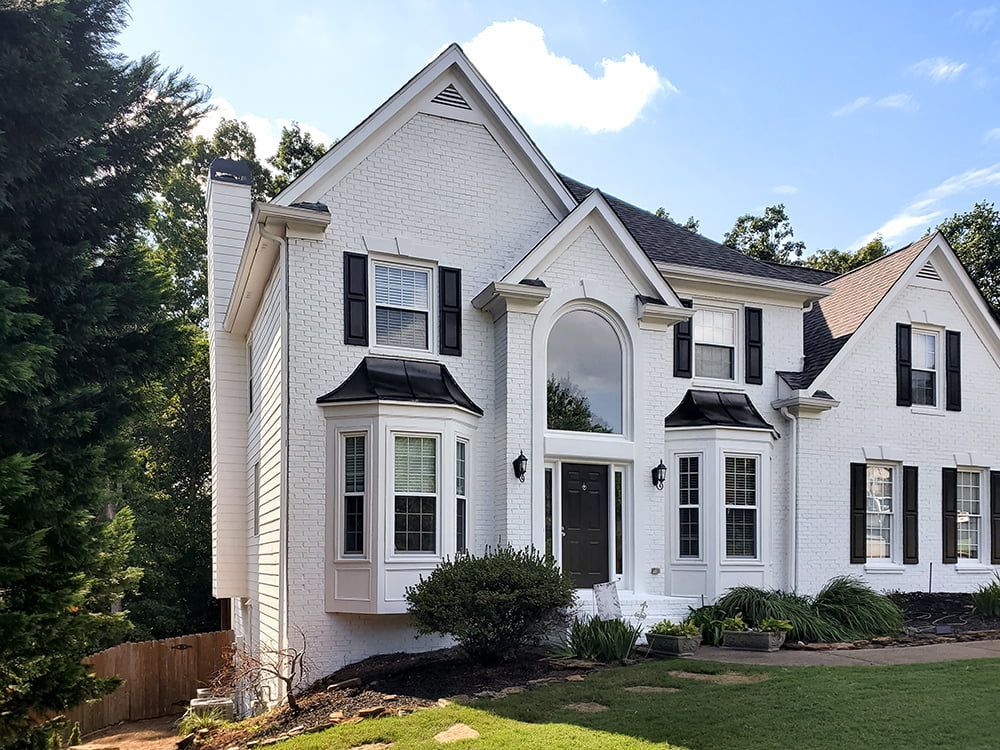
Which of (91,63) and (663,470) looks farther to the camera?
(663,470)

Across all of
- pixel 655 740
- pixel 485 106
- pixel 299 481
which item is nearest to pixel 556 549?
pixel 299 481

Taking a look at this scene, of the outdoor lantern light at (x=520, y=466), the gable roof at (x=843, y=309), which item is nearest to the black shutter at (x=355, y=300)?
the outdoor lantern light at (x=520, y=466)

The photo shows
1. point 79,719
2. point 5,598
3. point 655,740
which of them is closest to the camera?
point 655,740

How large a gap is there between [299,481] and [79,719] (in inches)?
388

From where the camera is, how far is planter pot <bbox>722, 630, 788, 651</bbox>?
12.8 m

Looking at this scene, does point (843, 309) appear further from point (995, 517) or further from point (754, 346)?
point (995, 517)

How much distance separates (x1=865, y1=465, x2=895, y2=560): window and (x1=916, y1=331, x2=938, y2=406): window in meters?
1.77

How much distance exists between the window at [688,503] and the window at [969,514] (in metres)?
6.84

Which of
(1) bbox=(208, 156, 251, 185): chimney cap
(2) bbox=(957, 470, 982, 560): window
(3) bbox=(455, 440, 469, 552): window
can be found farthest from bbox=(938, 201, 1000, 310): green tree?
(1) bbox=(208, 156, 251, 185): chimney cap

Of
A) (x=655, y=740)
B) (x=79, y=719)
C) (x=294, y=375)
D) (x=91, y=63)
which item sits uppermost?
(x=91, y=63)

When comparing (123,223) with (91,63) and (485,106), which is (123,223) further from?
(485,106)

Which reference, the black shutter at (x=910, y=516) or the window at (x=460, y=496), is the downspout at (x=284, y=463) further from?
the black shutter at (x=910, y=516)

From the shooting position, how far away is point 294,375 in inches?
489

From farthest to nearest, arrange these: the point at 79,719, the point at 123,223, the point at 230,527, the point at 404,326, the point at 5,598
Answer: the point at 79,719 < the point at 230,527 < the point at 404,326 < the point at 123,223 < the point at 5,598
